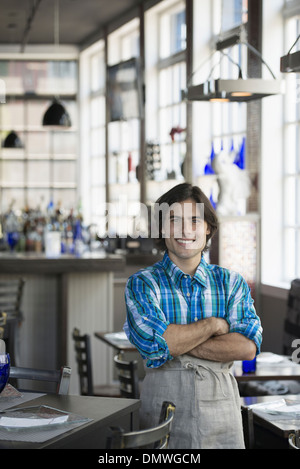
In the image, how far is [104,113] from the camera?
13.8 m

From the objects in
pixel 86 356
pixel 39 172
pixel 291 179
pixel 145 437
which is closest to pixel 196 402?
pixel 145 437

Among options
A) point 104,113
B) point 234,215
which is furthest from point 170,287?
point 104,113

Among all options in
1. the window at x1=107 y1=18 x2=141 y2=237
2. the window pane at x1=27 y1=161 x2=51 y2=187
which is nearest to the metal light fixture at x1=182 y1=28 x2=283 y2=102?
the window at x1=107 y1=18 x2=141 y2=237

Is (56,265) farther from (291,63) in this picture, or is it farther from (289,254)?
(291,63)

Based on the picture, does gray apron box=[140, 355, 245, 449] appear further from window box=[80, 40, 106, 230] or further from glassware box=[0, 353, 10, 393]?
window box=[80, 40, 106, 230]

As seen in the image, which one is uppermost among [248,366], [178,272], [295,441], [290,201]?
[290,201]

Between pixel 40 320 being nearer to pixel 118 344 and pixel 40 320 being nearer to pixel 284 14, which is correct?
pixel 118 344

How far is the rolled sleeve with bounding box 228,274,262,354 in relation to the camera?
2822 millimetres

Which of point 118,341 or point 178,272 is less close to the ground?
point 178,272

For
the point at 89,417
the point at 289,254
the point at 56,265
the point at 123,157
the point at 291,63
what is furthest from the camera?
the point at 123,157

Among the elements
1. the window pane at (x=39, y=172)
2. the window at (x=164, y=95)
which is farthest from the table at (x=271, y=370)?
the window pane at (x=39, y=172)

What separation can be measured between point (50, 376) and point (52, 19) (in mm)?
10262

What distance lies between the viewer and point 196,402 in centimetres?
265

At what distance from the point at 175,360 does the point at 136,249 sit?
605 centimetres
